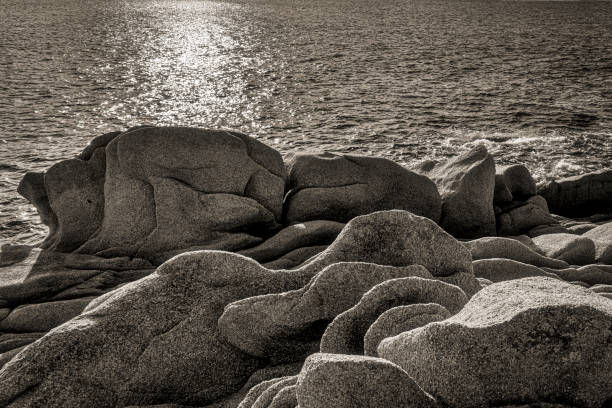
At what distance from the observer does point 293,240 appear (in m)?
13.8

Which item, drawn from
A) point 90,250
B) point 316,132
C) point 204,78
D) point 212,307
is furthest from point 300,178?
point 204,78

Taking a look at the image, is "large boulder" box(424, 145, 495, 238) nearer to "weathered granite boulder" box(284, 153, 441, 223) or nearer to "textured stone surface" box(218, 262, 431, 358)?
"weathered granite boulder" box(284, 153, 441, 223)

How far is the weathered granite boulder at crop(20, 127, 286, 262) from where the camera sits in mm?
14047

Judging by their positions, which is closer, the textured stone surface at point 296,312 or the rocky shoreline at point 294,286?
the rocky shoreline at point 294,286

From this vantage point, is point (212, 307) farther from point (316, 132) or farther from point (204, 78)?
point (204, 78)

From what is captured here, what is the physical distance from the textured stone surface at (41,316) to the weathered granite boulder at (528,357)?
25.4 feet

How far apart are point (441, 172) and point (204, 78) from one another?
25.7 metres

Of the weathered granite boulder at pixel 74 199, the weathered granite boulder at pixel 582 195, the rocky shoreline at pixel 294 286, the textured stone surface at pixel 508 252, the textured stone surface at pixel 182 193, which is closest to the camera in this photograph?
the rocky shoreline at pixel 294 286

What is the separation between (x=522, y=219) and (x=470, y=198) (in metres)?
1.87

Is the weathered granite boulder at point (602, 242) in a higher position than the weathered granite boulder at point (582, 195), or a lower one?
higher

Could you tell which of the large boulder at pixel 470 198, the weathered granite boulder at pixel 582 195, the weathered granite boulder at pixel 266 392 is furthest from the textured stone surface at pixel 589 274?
the weathered granite boulder at pixel 266 392

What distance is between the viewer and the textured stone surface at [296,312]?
8.03m

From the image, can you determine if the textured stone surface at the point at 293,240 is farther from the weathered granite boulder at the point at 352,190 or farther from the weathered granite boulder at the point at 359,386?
the weathered granite boulder at the point at 359,386

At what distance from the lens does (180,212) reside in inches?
558
